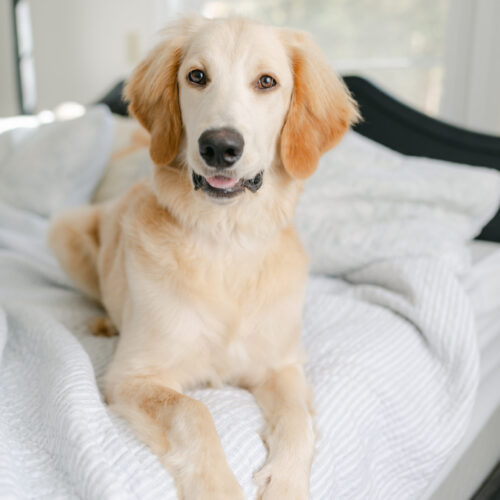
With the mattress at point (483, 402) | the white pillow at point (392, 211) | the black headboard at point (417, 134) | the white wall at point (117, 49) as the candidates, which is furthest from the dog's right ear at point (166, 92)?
the white wall at point (117, 49)

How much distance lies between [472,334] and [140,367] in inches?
36.5

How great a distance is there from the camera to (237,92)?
1.30m

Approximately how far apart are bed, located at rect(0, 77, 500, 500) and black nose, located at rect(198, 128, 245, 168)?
500mm

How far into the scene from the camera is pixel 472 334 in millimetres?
1692

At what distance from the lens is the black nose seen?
1.18 m

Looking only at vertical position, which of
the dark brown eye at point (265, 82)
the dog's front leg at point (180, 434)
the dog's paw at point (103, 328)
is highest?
the dark brown eye at point (265, 82)

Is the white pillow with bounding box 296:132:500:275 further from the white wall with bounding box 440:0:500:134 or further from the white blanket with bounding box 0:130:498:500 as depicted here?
the white wall with bounding box 440:0:500:134

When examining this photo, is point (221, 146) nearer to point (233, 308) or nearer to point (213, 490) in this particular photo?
point (233, 308)

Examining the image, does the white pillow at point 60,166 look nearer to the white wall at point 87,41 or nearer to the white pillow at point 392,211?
the white pillow at point 392,211

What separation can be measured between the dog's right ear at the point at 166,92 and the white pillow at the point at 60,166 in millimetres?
1344

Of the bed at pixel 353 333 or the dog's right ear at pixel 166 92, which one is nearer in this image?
the bed at pixel 353 333

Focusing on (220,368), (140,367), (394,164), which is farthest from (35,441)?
(394,164)

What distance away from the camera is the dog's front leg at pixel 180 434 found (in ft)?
3.34

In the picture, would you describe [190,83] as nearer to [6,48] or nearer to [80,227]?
[80,227]
